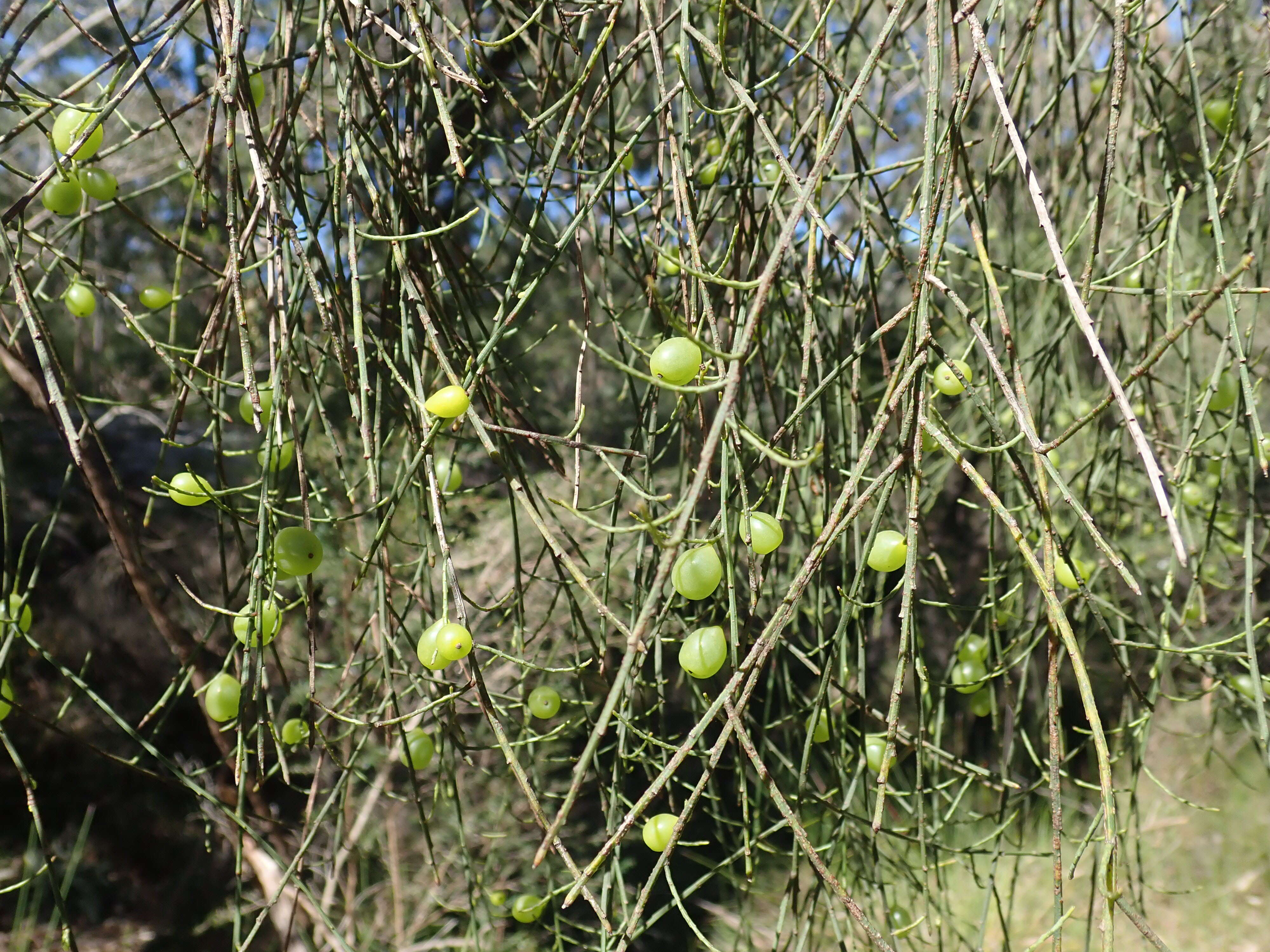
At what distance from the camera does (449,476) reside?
2.63ft

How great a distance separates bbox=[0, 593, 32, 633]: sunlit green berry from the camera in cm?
79

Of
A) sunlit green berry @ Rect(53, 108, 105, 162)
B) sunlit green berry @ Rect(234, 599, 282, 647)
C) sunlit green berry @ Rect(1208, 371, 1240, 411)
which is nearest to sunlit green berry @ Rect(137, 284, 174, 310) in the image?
sunlit green berry @ Rect(53, 108, 105, 162)

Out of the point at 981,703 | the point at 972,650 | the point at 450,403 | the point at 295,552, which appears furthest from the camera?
the point at 981,703

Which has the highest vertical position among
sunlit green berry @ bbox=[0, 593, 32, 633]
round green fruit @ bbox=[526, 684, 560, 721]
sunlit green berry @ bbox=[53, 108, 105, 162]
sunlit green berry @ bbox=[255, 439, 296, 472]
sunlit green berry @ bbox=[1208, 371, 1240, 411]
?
sunlit green berry @ bbox=[53, 108, 105, 162]

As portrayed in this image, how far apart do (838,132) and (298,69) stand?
5.80 feet

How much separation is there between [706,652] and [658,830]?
0.18 metres

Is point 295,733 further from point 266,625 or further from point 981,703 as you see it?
point 981,703

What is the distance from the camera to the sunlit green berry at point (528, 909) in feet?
2.91

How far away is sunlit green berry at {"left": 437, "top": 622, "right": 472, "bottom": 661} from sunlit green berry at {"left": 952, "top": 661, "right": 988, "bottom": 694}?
1.81ft

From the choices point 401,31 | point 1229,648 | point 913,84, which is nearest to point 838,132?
point 401,31

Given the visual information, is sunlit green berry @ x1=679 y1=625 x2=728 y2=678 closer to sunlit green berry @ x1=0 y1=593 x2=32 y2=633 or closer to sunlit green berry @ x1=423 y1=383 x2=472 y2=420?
sunlit green berry @ x1=423 y1=383 x2=472 y2=420

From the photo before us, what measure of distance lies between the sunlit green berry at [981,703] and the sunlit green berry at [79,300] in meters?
1.05

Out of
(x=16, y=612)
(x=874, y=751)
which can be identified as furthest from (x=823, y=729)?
(x=16, y=612)

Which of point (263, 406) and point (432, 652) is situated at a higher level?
point (263, 406)
